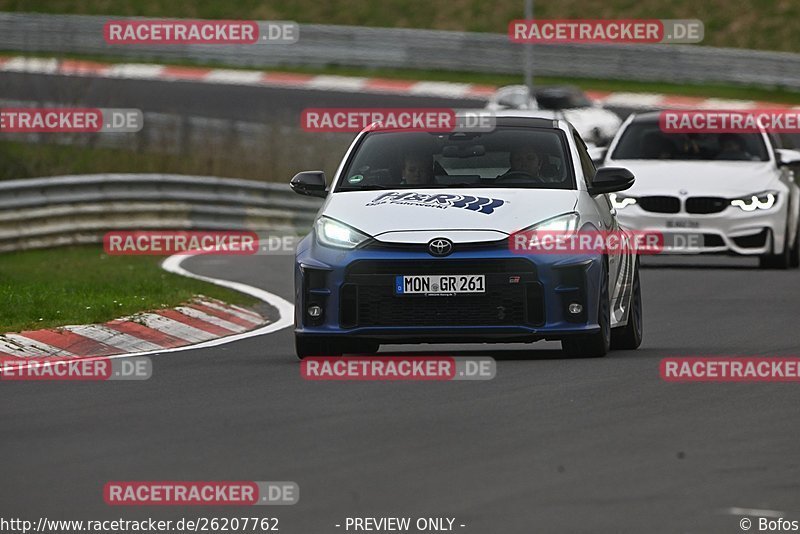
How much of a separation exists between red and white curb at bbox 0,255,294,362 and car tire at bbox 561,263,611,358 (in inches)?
102

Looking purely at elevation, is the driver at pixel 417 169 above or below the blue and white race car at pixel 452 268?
above

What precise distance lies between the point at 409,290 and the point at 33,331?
2900mm

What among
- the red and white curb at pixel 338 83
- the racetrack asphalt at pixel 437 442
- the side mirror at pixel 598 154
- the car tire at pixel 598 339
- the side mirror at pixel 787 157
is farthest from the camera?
the red and white curb at pixel 338 83

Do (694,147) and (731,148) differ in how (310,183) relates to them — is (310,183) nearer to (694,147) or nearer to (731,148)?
(694,147)

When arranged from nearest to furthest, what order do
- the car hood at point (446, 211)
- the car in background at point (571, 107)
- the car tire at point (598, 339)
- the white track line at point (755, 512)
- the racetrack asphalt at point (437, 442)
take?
the white track line at point (755, 512), the racetrack asphalt at point (437, 442), the car hood at point (446, 211), the car tire at point (598, 339), the car in background at point (571, 107)

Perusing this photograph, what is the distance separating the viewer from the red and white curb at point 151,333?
12680 millimetres

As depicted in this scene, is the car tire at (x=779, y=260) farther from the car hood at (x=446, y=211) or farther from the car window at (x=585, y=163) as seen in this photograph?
the car hood at (x=446, y=211)

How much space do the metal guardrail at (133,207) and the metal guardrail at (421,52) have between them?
24.0m

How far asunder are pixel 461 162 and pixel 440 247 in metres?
1.39

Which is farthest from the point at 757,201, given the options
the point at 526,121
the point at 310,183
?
the point at 310,183

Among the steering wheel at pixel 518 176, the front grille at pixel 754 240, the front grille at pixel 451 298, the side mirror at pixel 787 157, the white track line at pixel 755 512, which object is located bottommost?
the front grille at pixel 754 240

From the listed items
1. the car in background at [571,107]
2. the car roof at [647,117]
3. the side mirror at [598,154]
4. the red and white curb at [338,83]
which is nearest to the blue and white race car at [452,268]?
the side mirror at [598,154]

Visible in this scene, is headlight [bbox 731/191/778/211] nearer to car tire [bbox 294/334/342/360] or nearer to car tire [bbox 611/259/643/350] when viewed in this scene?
car tire [bbox 611/259/643/350]

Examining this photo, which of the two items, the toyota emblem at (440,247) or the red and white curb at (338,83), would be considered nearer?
the toyota emblem at (440,247)
